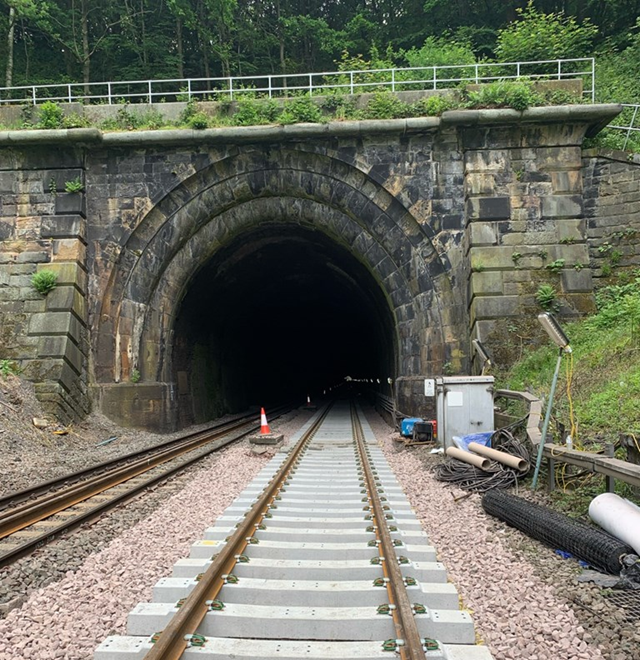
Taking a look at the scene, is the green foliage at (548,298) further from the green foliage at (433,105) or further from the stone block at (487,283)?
the green foliage at (433,105)

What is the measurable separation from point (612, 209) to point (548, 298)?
2624 millimetres

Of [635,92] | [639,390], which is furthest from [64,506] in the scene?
[635,92]

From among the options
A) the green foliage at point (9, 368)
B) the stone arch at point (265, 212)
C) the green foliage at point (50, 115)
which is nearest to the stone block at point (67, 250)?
the stone arch at point (265, 212)

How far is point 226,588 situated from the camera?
3291 mm

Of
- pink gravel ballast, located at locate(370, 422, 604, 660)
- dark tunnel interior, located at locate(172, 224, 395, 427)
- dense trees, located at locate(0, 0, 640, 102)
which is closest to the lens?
pink gravel ballast, located at locate(370, 422, 604, 660)

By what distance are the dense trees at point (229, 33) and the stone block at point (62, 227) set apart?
1471cm

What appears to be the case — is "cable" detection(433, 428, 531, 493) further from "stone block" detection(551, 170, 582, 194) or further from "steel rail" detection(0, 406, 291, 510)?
"stone block" detection(551, 170, 582, 194)

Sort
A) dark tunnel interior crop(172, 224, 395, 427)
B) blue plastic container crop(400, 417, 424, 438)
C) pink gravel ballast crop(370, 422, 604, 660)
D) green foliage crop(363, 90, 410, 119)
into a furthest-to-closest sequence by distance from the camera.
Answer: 1. dark tunnel interior crop(172, 224, 395, 427)
2. green foliage crop(363, 90, 410, 119)
3. blue plastic container crop(400, 417, 424, 438)
4. pink gravel ballast crop(370, 422, 604, 660)

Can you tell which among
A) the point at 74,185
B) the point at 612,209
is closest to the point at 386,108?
the point at 612,209

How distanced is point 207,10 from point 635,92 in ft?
70.7

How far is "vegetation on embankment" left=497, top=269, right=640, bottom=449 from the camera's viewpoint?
6.54 meters

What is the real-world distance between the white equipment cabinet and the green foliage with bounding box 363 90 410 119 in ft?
22.2

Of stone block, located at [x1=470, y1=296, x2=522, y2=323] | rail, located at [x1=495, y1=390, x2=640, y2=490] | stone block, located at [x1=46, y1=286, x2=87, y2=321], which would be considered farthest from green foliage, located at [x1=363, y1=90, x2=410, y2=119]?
stone block, located at [x1=46, y1=286, x2=87, y2=321]

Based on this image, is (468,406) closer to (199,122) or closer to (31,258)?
(199,122)
